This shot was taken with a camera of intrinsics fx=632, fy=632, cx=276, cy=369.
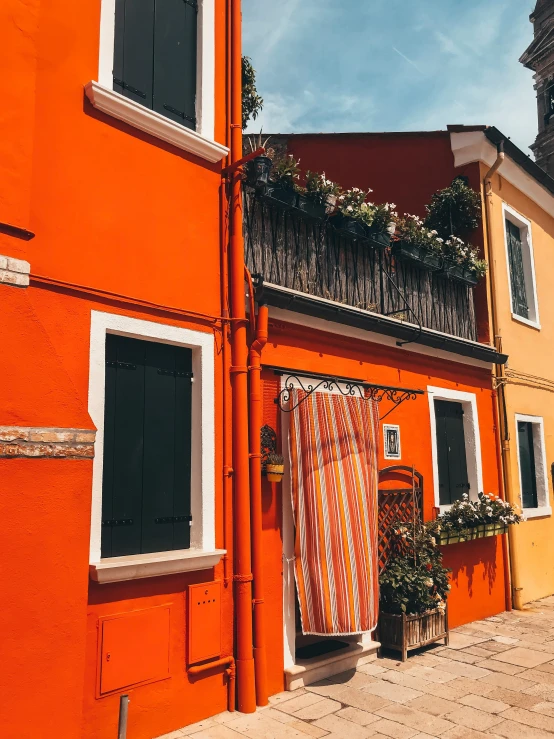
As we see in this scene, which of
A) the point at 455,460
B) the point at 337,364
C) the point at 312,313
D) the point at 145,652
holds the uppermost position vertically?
the point at 312,313

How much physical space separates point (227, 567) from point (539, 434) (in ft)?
23.9

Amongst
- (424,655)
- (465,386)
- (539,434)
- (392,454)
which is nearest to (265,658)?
(424,655)

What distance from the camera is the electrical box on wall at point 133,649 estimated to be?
4.27 metres

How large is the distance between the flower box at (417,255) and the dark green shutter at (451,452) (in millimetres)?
1849

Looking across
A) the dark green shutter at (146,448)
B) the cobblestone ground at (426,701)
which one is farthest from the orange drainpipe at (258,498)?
the dark green shutter at (146,448)

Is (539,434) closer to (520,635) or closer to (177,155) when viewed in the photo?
(520,635)

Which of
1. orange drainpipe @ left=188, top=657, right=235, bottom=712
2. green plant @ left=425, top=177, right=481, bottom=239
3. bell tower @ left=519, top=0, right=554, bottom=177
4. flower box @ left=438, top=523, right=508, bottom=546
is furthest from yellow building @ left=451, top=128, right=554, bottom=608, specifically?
bell tower @ left=519, top=0, right=554, bottom=177

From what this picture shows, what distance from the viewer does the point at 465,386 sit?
8.95 m

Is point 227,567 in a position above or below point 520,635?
above

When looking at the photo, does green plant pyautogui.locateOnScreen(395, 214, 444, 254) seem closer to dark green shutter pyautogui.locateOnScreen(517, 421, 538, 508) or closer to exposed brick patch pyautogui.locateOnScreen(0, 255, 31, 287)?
dark green shutter pyautogui.locateOnScreen(517, 421, 538, 508)

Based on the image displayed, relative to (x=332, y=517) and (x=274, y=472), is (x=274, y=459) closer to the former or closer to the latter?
(x=274, y=472)

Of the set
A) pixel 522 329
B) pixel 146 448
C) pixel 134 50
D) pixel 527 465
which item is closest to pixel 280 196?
pixel 134 50

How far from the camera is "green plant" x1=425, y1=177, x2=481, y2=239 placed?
9516 millimetres

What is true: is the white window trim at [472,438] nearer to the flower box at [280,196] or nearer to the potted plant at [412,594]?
the potted plant at [412,594]
